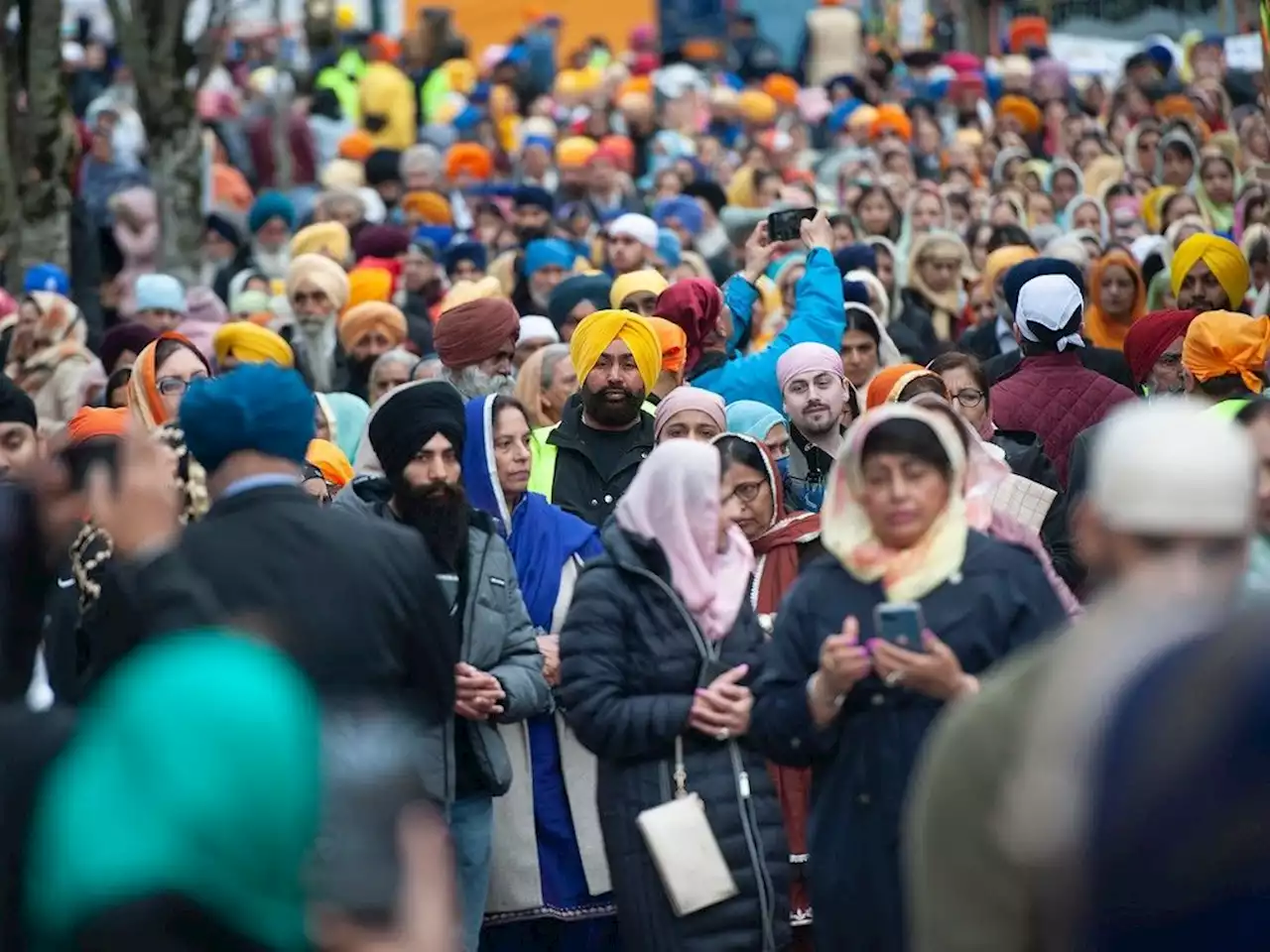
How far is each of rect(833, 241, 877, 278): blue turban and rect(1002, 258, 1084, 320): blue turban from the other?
1.64 m

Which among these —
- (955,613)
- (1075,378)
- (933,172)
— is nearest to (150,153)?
(933,172)

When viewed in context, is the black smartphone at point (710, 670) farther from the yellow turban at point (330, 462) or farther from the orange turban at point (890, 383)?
the yellow turban at point (330, 462)

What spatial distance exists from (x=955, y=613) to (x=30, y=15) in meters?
13.3

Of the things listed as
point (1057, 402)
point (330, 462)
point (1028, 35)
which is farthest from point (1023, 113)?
point (330, 462)

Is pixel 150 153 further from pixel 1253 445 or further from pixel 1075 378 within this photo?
pixel 1253 445

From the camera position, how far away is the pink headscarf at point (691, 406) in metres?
9.30

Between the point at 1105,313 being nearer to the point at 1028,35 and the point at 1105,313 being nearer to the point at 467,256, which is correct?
the point at 467,256

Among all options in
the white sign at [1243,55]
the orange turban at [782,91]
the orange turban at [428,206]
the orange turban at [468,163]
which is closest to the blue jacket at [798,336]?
the orange turban at [428,206]

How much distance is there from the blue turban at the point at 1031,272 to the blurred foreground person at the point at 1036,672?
778 centimetres

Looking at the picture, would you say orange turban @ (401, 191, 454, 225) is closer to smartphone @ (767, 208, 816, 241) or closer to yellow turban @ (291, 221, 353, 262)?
yellow turban @ (291, 221, 353, 262)

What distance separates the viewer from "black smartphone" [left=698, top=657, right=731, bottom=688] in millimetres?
7152

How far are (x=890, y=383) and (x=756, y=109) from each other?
59.2 feet

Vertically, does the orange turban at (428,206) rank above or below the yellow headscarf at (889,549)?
below

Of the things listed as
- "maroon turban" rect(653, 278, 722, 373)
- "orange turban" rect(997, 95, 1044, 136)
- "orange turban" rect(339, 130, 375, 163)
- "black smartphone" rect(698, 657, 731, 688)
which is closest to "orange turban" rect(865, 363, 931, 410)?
"maroon turban" rect(653, 278, 722, 373)
